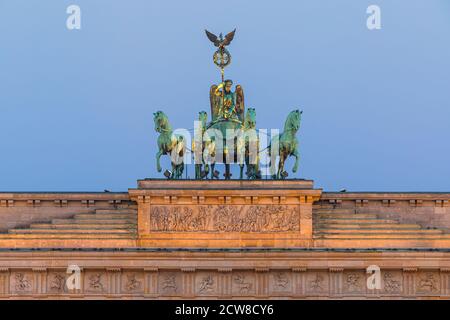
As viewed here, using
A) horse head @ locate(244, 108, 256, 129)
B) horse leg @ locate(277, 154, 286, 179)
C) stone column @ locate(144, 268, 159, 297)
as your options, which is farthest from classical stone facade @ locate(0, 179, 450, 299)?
horse head @ locate(244, 108, 256, 129)

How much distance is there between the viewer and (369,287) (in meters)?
74.4

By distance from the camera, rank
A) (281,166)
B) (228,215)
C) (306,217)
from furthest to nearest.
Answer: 1. (281,166)
2. (228,215)
3. (306,217)

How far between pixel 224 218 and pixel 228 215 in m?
0.17

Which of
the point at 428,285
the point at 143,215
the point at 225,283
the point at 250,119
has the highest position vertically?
the point at 250,119

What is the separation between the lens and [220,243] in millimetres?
74812

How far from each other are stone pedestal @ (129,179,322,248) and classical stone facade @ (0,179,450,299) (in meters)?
0.03

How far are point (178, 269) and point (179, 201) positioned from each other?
2392mm

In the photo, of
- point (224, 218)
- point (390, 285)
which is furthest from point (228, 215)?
point (390, 285)

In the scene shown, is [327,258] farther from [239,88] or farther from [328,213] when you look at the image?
[239,88]

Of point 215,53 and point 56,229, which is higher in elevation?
point 215,53

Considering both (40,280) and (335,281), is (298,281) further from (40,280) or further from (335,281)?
(40,280)

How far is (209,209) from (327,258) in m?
4.32
